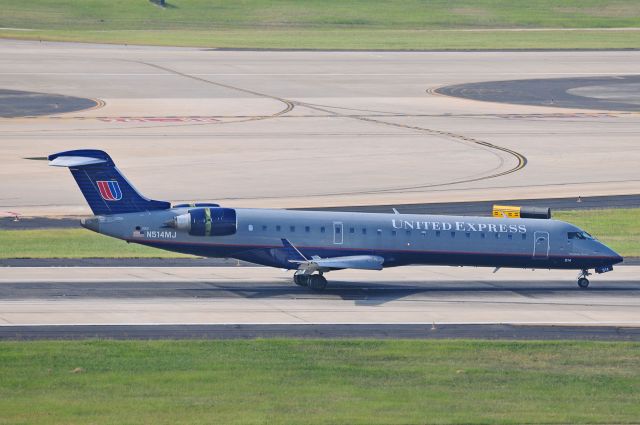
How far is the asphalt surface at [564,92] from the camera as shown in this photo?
4318 inches

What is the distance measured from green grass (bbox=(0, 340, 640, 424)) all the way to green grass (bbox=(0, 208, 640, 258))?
53.1 feet

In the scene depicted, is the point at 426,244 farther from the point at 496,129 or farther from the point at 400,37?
the point at 400,37

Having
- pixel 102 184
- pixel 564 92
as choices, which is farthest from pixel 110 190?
pixel 564 92

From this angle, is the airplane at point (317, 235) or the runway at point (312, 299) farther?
the airplane at point (317, 235)

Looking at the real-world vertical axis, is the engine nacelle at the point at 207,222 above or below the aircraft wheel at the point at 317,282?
above

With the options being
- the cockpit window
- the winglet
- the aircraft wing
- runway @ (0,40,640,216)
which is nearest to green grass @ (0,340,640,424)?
the aircraft wing

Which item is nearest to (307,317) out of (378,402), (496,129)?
(378,402)

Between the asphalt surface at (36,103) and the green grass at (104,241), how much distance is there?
3967cm

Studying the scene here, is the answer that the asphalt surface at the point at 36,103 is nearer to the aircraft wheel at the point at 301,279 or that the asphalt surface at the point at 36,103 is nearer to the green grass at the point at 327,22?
the green grass at the point at 327,22

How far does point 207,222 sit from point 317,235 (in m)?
4.35

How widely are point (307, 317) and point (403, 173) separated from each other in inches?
1407

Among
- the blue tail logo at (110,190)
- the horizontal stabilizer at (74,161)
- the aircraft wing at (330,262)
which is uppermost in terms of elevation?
the horizontal stabilizer at (74,161)

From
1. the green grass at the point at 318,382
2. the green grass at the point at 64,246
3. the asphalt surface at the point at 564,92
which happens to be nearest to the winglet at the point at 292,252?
the green grass at the point at 318,382

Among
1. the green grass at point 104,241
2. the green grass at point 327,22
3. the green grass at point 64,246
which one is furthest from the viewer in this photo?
the green grass at point 327,22
